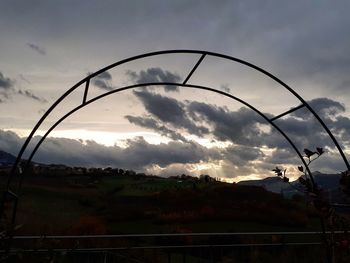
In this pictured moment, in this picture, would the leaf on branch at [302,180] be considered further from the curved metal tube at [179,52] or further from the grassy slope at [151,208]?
the grassy slope at [151,208]

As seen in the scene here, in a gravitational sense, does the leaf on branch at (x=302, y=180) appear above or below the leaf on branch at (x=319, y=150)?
below

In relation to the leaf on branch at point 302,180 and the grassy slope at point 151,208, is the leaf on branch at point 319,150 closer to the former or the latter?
the leaf on branch at point 302,180

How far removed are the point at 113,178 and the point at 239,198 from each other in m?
8.34

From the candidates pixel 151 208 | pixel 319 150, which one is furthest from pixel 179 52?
pixel 151 208

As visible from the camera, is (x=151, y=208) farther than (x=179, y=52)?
Yes

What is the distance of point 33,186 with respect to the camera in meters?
24.7

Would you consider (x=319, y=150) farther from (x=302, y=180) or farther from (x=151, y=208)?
(x=151, y=208)

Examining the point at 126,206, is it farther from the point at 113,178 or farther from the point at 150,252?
the point at 150,252

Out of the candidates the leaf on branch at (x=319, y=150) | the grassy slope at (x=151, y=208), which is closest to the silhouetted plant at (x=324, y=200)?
the leaf on branch at (x=319, y=150)

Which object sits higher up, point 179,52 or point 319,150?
point 179,52

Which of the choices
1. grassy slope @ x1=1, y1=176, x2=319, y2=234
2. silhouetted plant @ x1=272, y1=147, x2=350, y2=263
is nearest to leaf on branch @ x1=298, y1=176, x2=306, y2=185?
silhouetted plant @ x1=272, y1=147, x2=350, y2=263

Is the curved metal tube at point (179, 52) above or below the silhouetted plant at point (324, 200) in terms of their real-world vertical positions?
above

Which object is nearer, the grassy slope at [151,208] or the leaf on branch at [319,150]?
the leaf on branch at [319,150]

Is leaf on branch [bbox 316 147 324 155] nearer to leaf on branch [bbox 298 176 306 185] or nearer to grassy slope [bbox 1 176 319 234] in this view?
leaf on branch [bbox 298 176 306 185]
